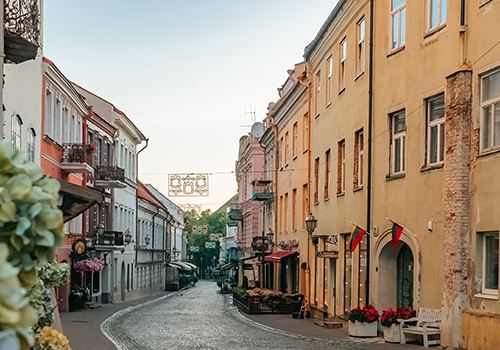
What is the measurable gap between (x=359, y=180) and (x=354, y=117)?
1.91 metres

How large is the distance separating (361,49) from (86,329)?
1217 cm

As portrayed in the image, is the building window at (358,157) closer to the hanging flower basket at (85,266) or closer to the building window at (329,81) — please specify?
the building window at (329,81)

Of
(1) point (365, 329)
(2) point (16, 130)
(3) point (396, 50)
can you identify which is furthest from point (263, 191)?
(3) point (396, 50)

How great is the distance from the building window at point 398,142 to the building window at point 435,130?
55.0 inches

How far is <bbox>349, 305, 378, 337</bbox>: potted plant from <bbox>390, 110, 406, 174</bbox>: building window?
356 cm

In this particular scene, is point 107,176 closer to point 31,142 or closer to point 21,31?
point 31,142

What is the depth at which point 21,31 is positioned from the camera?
1367 cm

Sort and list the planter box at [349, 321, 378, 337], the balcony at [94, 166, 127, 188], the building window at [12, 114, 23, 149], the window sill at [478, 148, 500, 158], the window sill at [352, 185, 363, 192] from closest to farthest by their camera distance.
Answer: the window sill at [478, 148, 500, 158]
the planter box at [349, 321, 378, 337]
the building window at [12, 114, 23, 149]
the window sill at [352, 185, 363, 192]
the balcony at [94, 166, 127, 188]

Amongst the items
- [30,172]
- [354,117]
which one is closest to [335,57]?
[354,117]

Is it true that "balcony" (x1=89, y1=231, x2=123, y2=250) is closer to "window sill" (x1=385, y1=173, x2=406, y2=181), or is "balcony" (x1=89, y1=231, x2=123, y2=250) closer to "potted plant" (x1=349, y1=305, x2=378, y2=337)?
"potted plant" (x1=349, y1=305, x2=378, y2=337)

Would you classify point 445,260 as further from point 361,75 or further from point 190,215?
point 190,215

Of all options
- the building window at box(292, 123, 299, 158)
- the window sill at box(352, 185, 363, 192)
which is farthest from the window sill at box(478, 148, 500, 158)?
the building window at box(292, 123, 299, 158)

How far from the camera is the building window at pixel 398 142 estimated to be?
1777 centimetres

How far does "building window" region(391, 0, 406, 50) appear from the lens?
58.8 ft
